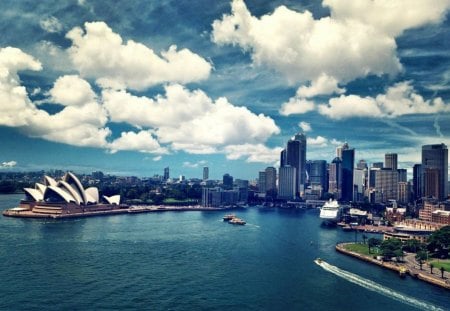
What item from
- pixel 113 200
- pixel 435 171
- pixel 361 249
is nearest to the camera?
pixel 361 249

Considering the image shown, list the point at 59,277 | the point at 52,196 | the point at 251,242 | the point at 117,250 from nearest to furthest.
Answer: the point at 59,277 → the point at 117,250 → the point at 251,242 → the point at 52,196

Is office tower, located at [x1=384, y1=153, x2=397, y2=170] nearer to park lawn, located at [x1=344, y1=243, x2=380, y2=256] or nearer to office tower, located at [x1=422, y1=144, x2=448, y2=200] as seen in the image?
office tower, located at [x1=422, y1=144, x2=448, y2=200]

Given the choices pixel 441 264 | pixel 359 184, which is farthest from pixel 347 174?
pixel 441 264

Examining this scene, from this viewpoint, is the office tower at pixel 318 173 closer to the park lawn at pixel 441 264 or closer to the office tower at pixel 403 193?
the office tower at pixel 403 193

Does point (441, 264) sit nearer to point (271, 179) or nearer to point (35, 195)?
point (35, 195)

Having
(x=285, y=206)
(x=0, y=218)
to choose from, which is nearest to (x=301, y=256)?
(x=0, y=218)

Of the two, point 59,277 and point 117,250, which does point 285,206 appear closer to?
point 117,250
